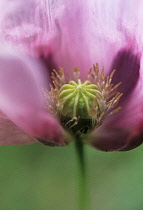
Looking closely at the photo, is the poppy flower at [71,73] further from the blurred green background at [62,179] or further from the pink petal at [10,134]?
the blurred green background at [62,179]

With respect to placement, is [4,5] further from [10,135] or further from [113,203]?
[113,203]

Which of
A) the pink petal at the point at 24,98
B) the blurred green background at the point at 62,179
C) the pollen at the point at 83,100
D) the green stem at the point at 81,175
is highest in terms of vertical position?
the pink petal at the point at 24,98

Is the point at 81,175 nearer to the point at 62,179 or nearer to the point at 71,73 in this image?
the point at 71,73

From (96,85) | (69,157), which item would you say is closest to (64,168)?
(69,157)

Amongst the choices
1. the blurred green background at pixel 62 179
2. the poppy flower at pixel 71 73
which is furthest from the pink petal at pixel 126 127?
the blurred green background at pixel 62 179

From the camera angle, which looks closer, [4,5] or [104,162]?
[4,5]

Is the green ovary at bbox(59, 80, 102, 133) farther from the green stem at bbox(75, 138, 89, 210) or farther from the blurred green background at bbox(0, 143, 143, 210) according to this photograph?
the blurred green background at bbox(0, 143, 143, 210)

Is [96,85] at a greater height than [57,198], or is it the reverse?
[96,85]
